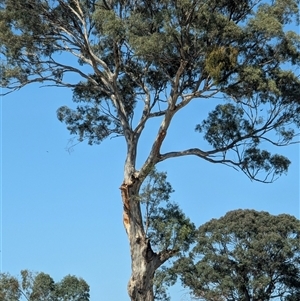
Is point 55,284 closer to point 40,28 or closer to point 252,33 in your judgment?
point 40,28

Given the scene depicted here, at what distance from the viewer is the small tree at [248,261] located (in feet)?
112

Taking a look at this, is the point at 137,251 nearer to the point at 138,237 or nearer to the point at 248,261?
the point at 138,237

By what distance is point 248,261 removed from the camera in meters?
34.3

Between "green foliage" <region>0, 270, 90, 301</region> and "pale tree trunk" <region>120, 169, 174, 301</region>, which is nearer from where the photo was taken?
"pale tree trunk" <region>120, 169, 174, 301</region>

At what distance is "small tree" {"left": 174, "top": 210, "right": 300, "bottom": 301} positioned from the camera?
34188 millimetres

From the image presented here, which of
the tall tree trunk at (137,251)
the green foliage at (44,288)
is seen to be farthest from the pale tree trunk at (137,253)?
the green foliage at (44,288)

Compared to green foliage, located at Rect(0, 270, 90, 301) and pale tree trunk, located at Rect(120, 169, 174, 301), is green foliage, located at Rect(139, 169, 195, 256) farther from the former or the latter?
green foliage, located at Rect(0, 270, 90, 301)

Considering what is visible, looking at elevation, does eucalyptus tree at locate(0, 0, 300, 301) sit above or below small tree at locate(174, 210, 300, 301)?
below

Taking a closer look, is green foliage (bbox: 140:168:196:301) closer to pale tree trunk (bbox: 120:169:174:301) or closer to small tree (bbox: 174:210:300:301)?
pale tree trunk (bbox: 120:169:174:301)

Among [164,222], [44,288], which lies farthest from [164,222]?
[44,288]

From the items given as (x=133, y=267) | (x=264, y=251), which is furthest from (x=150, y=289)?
(x=264, y=251)

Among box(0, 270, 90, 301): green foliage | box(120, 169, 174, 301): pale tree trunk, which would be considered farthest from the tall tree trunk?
box(0, 270, 90, 301): green foliage

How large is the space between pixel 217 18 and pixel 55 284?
14.6 meters

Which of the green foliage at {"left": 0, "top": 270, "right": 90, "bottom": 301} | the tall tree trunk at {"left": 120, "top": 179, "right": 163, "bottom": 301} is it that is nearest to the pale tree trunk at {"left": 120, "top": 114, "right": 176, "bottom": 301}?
the tall tree trunk at {"left": 120, "top": 179, "right": 163, "bottom": 301}
